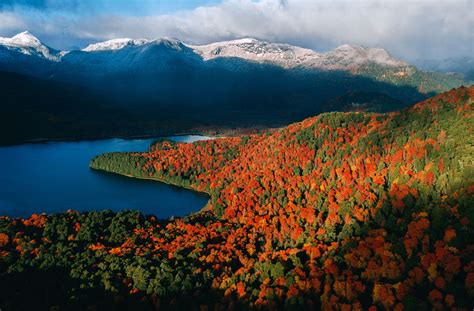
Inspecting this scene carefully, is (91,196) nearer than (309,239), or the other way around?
(309,239)

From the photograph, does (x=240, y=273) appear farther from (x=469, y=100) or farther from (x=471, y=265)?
(x=469, y=100)

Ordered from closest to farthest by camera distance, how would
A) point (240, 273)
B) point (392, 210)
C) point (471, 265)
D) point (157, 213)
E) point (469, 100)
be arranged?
1. point (471, 265)
2. point (240, 273)
3. point (392, 210)
4. point (469, 100)
5. point (157, 213)

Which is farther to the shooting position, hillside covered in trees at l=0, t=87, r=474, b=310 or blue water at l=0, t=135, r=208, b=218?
blue water at l=0, t=135, r=208, b=218

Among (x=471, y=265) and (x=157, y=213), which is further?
(x=157, y=213)

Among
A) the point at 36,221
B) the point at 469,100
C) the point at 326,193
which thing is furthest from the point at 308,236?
the point at 36,221

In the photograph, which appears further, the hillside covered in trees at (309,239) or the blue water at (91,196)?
the blue water at (91,196)

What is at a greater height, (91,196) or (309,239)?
(309,239)

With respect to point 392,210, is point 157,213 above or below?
below

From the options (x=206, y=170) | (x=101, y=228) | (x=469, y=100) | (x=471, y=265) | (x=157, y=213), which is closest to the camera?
(x=471, y=265)
